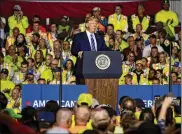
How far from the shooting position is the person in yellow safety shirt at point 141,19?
22.6 m

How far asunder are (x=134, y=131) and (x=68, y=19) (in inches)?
569

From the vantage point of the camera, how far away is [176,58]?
2069 cm

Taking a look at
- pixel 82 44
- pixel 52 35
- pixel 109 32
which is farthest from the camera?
pixel 52 35

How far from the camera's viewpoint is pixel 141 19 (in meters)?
22.9

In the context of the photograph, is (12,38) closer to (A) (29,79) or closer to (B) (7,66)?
(B) (7,66)

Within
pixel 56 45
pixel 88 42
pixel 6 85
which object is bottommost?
pixel 6 85

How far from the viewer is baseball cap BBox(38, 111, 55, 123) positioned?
10.7 meters

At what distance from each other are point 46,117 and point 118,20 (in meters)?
12.0

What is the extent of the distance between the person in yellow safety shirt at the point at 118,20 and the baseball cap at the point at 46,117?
1163cm

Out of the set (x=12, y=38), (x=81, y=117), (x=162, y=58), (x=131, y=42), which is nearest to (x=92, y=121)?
(x=81, y=117)

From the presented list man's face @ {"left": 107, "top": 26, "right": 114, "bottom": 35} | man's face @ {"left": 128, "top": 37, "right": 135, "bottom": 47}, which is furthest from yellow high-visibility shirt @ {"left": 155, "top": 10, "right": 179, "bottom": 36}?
man's face @ {"left": 107, "top": 26, "right": 114, "bottom": 35}

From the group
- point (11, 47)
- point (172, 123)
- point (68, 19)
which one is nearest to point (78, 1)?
point (68, 19)

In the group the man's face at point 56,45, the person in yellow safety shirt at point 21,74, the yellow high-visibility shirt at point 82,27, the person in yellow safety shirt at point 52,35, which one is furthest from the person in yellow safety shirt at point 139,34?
the person in yellow safety shirt at point 21,74

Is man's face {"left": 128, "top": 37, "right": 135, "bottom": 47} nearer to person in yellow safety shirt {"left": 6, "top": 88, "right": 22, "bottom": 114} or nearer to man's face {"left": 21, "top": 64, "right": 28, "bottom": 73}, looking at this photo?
man's face {"left": 21, "top": 64, "right": 28, "bottom": 73}
